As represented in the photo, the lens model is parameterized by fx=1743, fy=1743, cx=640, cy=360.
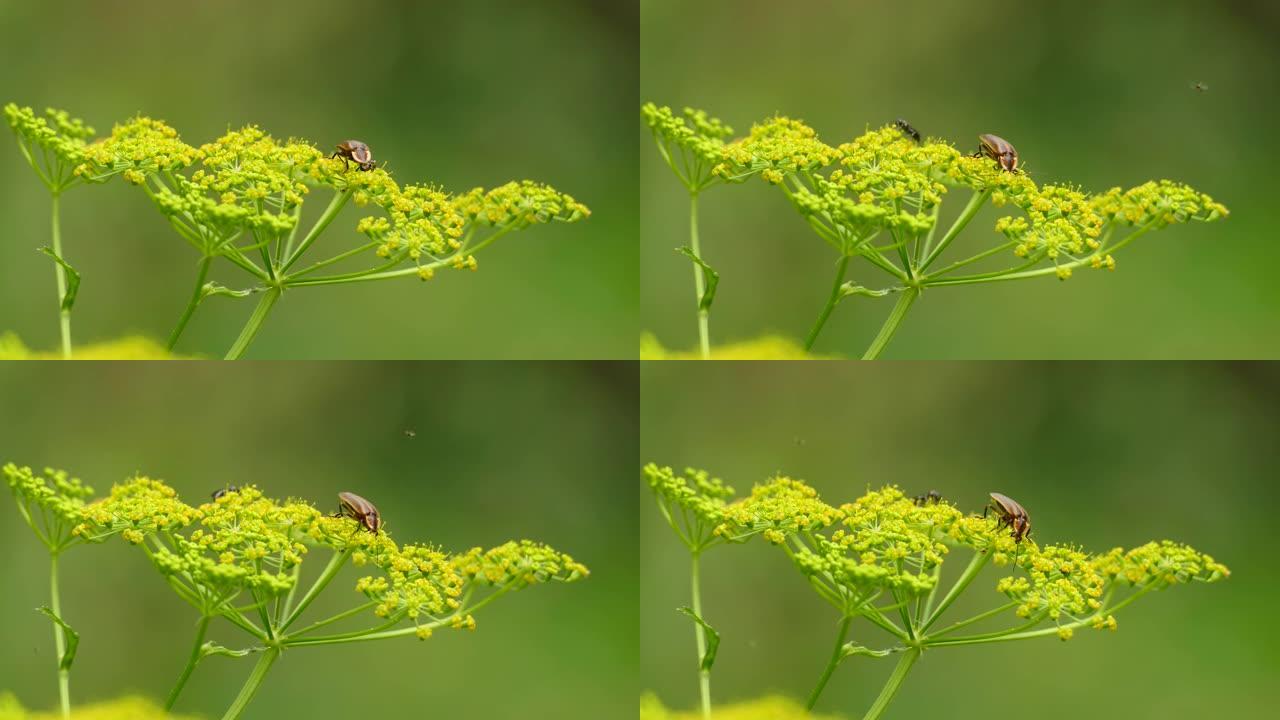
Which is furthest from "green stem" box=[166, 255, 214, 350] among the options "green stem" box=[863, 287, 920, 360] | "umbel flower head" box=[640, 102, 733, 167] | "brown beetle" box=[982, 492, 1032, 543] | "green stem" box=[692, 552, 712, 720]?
"brown beetle" box=[982, 492, 1032, 543]

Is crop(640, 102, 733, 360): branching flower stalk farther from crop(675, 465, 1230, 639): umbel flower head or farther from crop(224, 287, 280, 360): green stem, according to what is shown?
crop(224, 287, 280, 360): green stem

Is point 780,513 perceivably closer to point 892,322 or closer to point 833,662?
point 833,662

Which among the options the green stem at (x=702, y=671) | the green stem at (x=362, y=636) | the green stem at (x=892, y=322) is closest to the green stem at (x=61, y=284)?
the green stem at (x=362, y=636)

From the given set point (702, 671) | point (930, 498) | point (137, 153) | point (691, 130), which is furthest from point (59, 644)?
point (930, 498)

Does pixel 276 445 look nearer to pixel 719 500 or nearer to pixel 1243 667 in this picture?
pixel 719 500

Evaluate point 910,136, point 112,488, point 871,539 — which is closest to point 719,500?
point 871,539

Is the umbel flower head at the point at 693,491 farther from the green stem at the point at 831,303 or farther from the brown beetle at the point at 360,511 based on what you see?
the brown beetle at the point at 360,511
